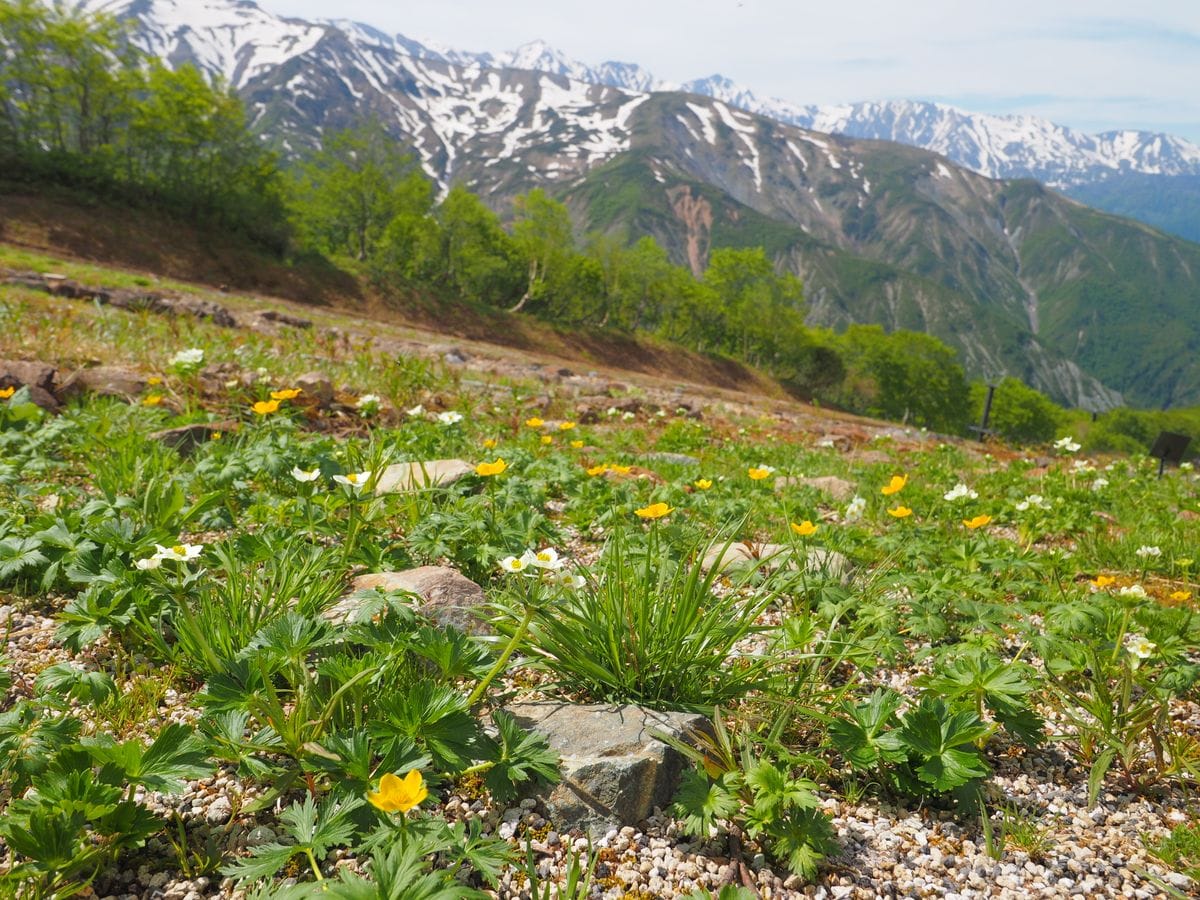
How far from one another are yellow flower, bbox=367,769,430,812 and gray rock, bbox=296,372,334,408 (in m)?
5.97

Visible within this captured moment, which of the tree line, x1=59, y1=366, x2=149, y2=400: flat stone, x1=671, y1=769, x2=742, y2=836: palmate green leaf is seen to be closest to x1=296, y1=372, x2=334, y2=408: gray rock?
x1=59, y1=366, x2=149, y2=400: flat stone

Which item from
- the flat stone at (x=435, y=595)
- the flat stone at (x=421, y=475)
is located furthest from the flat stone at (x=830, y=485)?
the flat stone at (x=435, y=595)

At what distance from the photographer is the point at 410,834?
5.76 feet

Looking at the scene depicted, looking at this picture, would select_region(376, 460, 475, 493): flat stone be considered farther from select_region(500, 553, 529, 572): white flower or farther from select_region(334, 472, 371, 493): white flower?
select_region(500, 553, 529, 572): white flower

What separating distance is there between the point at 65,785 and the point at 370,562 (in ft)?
5.41

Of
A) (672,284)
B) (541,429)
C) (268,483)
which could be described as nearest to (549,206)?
(672,284)

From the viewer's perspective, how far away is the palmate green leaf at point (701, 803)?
1995mm

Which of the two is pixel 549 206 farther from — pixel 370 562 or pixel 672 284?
pixel 370 562

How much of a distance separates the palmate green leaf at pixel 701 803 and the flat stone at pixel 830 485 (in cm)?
406

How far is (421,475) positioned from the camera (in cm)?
455

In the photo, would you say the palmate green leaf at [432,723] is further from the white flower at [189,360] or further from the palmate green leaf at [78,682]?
the white flower at [189,360]

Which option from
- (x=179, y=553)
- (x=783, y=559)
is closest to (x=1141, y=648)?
(x=783, y=559)

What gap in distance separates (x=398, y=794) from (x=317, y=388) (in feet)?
20.4

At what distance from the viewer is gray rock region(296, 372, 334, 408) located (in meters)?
6.91
